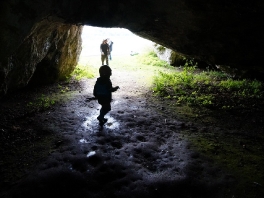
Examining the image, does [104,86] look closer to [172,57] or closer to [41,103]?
[41,103]

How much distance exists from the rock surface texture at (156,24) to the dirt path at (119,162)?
8.44 ft

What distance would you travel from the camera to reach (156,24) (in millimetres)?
7375

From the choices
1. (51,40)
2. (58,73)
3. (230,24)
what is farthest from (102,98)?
(58,73)

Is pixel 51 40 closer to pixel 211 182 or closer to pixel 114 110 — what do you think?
pixel 114 110

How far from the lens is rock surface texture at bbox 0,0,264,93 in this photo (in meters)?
6.12

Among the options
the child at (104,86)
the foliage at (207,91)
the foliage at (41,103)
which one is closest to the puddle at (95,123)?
the child at (104,86)

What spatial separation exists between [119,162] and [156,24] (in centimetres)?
469

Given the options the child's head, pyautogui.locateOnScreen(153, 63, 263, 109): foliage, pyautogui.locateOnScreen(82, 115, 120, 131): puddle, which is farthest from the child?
pyautogui.locateOnScreen(153, 63, 263, 109): foliage

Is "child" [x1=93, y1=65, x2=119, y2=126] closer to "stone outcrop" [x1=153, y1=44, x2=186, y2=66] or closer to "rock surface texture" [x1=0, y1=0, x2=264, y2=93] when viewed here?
"rock surface texture" [x1=0, y1=0, x2=264, y2=93]

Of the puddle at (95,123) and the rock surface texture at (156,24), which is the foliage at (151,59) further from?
the puddle at (95,123)

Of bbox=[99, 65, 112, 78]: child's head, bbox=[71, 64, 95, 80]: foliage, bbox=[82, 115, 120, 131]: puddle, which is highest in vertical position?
bbox=[99, 65, 112, 78]: child's head

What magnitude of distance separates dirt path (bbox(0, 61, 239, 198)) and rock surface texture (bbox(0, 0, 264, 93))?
257 centimetres

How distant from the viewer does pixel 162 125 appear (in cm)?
720

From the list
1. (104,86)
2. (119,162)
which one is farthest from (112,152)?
(104,86)
